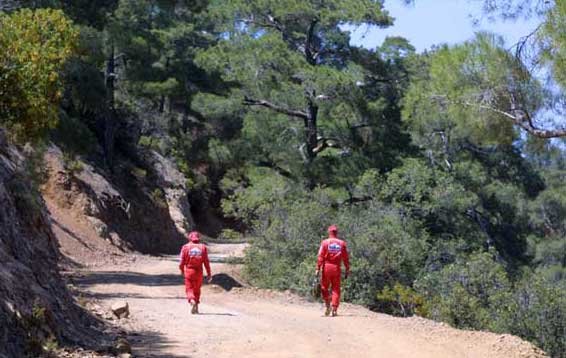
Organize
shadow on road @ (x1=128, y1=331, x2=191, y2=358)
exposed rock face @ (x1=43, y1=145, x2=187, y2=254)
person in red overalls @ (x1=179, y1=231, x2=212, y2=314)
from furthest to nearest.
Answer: exposed rock face @ (x1=43, y1=145, x2=187, y2=254)
person in red overalls @ (x1=179, y1=231, x2=212, y2=314)
shadow on road @ (x1=128, y1=331, x2=191, y2=358)

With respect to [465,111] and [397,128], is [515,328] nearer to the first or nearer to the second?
[465,111]

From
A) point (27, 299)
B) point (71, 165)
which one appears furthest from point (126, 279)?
point (27, 299)

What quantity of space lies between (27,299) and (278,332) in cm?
425

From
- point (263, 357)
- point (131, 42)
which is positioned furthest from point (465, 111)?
point (131, 42)

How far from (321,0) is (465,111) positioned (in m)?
18.6

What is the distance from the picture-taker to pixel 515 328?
55.3 ft

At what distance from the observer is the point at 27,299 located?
32.2ft

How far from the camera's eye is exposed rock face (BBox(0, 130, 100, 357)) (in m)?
8.88

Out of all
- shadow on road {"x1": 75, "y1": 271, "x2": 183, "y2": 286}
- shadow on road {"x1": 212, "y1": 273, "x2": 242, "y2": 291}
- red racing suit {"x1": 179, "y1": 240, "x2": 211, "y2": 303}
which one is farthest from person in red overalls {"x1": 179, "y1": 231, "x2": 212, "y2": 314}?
shadow on road {"x1": 212, "y1": 273, "x2": 242, "y2": 291}

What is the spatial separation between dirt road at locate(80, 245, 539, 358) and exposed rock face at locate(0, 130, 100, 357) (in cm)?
93

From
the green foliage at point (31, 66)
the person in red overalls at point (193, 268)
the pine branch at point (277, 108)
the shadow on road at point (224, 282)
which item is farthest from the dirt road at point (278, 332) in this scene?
the pine branch at point (277, 108)

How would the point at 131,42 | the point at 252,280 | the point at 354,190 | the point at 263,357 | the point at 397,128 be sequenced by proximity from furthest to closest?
1. the point at 397,128
2. the point at 354,190
3. the point at 131,42
4. the point at 252,280
5. the point at 263,357

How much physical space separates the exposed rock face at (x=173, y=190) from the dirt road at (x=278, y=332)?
22573mm

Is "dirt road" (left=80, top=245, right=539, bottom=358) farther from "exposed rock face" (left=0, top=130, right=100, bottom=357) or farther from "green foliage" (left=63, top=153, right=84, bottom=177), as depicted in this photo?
"green foliage" (left=63, top=153, right=84, bottom=177)
